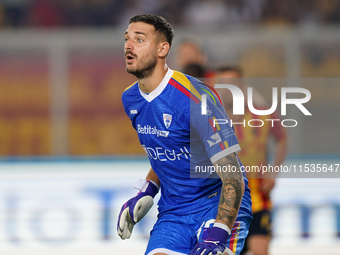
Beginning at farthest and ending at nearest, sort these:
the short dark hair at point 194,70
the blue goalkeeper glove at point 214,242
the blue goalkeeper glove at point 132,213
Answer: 1. the short dark hair at point 194,70
2. the blue goalkeeper glove at point 132,213
3. the blue goalkeeper glove at point 214,242

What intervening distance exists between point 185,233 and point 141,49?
37.3 inches

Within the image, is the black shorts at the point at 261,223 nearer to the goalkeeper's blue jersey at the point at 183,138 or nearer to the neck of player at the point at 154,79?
the goalkeeper's blue jersey at the point at 183,138

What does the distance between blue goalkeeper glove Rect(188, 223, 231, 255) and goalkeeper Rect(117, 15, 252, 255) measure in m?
0.09

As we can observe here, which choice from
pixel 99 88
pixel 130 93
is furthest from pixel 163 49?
pixel 99 88

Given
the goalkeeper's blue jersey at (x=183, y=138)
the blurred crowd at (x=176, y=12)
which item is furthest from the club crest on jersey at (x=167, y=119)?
the blurred crowd at (x=176, y=12)

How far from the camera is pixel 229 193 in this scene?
2.32m

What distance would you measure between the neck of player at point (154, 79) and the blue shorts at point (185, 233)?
67 centimetres

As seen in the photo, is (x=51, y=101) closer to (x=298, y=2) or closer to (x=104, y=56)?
(x=104, y=56)

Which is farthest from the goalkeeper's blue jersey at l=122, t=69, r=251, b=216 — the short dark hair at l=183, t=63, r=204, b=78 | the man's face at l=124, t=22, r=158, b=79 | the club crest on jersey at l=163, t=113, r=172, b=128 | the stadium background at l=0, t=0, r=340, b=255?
the stadium background at l=0, t=0, r=340, b=255

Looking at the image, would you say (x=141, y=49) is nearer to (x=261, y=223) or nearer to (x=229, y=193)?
(x=229, y=193)

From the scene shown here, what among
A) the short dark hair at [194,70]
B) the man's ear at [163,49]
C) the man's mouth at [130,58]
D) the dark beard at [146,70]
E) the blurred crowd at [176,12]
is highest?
the blurred crowd at [176,12]

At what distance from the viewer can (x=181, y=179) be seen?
2.60 metres

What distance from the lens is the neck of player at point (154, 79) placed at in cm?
262

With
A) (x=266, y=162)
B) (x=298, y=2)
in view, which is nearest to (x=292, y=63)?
(x=298, y=2)
